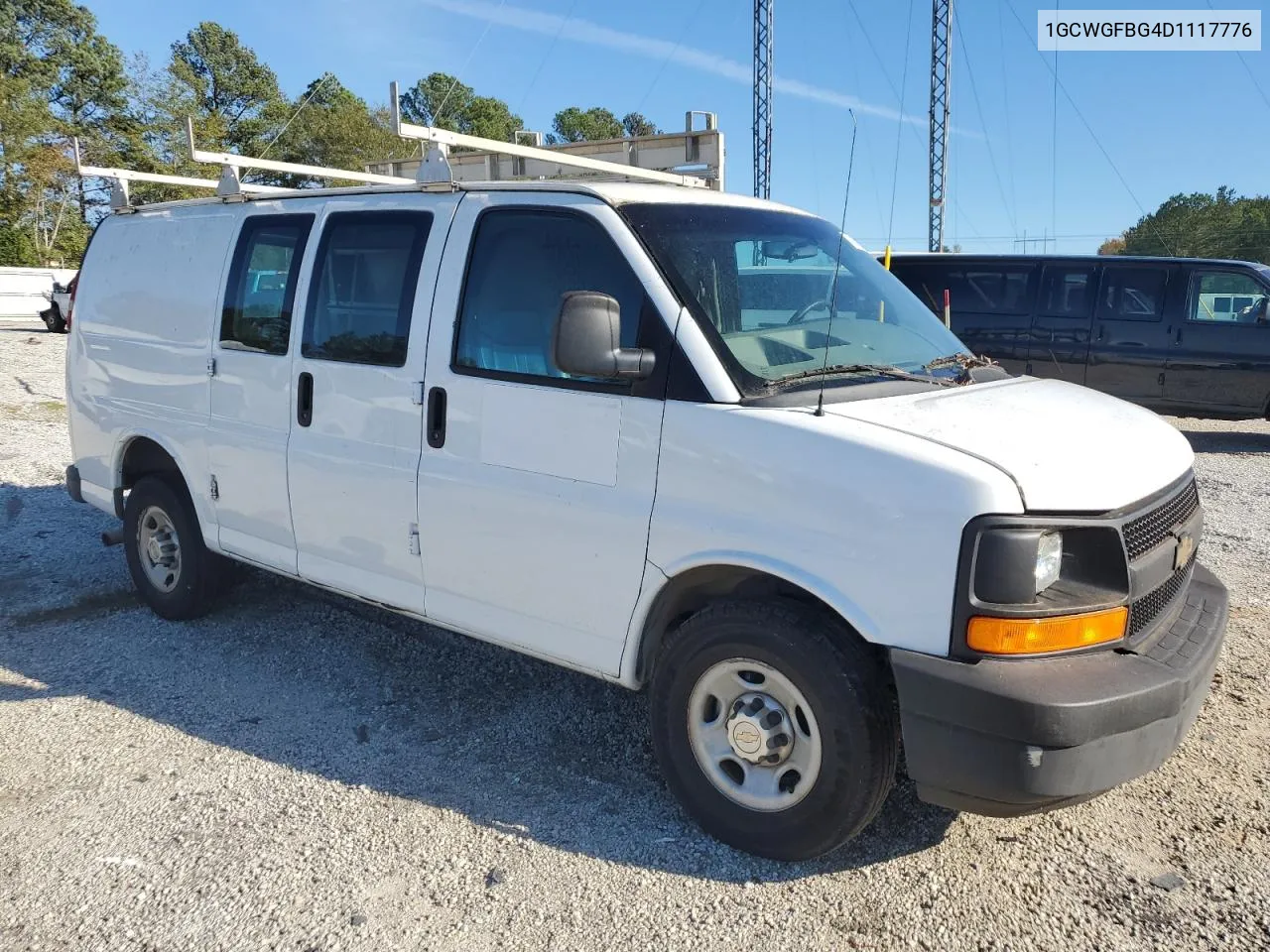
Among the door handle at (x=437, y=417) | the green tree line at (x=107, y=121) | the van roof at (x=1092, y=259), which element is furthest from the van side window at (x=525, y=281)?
the green tree line at (x=107, y=121)

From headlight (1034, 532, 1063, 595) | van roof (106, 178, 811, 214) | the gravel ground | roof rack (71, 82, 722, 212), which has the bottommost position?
the gravel ground

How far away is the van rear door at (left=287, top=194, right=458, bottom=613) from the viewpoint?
386 centimetres

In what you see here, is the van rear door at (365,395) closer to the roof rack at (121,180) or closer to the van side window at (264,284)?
the van side window at (264,284)

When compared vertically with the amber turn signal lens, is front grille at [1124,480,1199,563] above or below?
above

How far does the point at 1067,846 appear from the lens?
3.23 m

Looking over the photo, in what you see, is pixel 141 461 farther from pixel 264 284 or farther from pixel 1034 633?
pixel 1034 633

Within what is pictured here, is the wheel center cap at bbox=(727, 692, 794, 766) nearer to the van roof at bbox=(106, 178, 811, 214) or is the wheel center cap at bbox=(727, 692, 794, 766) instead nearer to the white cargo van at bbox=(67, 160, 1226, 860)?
the white cargo van at bbox=(67, 160, 1226, 860)

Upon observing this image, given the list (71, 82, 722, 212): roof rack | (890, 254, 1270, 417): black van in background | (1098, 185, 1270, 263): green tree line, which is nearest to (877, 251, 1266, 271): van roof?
(890, 254, 1270, 417): black van in background

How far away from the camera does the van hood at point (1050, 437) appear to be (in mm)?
2711

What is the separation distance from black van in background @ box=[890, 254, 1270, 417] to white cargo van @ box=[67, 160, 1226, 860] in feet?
24.9

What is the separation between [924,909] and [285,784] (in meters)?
2.31

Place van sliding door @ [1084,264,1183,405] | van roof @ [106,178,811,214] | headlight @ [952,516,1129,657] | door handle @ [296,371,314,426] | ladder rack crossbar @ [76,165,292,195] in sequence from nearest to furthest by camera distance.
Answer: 1. headlight @ [952,516,1129,657]
2. van roof @ [106,178,811,214]
3. door handle @ [296,371,314,426]
4. ladder rack crossbar @ [76,165,292,195]
5. van sliding door @ [1084,264,1183,405]

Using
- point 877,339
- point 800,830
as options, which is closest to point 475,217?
point 877,339

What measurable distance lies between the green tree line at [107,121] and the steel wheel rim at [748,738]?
3270cm
